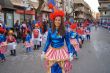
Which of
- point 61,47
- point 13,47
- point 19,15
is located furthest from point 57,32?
point 19,15

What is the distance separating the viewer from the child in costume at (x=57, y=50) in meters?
7.65

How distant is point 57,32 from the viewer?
778cm

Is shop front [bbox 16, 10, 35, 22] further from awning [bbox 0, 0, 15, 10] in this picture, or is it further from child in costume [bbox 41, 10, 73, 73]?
child in costume [bbox 41, 10, 73, 73]

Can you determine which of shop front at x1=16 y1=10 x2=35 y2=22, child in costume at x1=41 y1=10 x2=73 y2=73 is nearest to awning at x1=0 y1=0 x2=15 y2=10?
shop front at x1=16 y1=10 x2=35 y2=22

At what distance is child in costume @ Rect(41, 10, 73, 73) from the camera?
7.65 meters

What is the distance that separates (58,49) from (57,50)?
33 millimetres

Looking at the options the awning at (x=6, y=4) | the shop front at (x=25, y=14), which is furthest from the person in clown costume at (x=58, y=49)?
the shop front at (x=25, y=14)

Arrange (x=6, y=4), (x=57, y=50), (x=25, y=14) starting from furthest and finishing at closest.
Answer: (x=25, y=14)
(x=6, y=4)
(x=57, y=50)

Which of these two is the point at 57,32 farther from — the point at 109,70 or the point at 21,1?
the point at 21,1

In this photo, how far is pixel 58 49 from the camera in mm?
7812

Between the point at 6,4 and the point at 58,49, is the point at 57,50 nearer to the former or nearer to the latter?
the point at 58,49

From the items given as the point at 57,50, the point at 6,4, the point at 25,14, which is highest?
the point at 6,4

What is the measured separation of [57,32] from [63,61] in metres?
0.68

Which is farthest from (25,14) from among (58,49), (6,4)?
(58,49)
